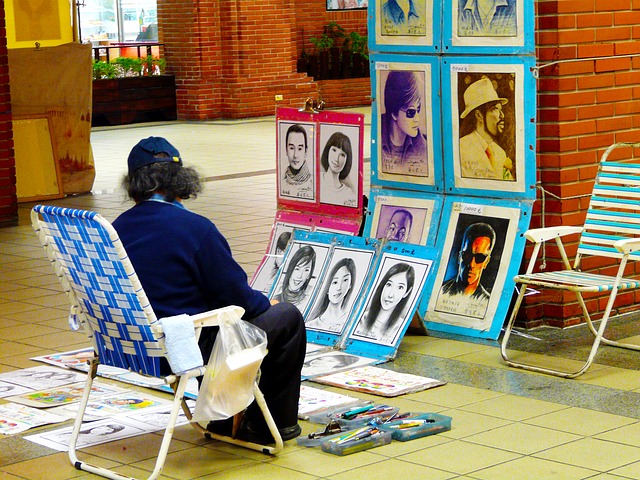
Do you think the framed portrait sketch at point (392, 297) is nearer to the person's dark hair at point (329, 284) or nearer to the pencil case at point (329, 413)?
the person's dark hair at point (329, 284)

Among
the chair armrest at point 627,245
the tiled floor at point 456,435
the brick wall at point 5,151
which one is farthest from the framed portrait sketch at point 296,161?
the brick wall at point 5,151

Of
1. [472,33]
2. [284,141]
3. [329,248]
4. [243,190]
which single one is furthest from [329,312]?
[243,190]

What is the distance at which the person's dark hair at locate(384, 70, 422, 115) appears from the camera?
6.45 metres

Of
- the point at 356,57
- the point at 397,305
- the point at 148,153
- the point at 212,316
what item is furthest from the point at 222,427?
the point at 356,57

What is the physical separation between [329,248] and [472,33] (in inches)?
55.2

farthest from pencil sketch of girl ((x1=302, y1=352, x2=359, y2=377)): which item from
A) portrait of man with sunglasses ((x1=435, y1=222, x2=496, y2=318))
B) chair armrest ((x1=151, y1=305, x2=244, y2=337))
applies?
chair armrest ((x1=151, y1=305, x2=244, y2=337))

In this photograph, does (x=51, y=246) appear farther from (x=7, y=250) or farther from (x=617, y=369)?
(x=7, y=250)

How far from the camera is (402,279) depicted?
6.01 m

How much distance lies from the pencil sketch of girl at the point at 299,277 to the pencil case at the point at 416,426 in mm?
1812

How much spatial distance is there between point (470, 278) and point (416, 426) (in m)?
1.75

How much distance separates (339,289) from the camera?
6.26 m

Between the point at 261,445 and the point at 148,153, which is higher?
the point at 148,153

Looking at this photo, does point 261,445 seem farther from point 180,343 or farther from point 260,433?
point 180,343

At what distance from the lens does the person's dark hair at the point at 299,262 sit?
6.47 meters
